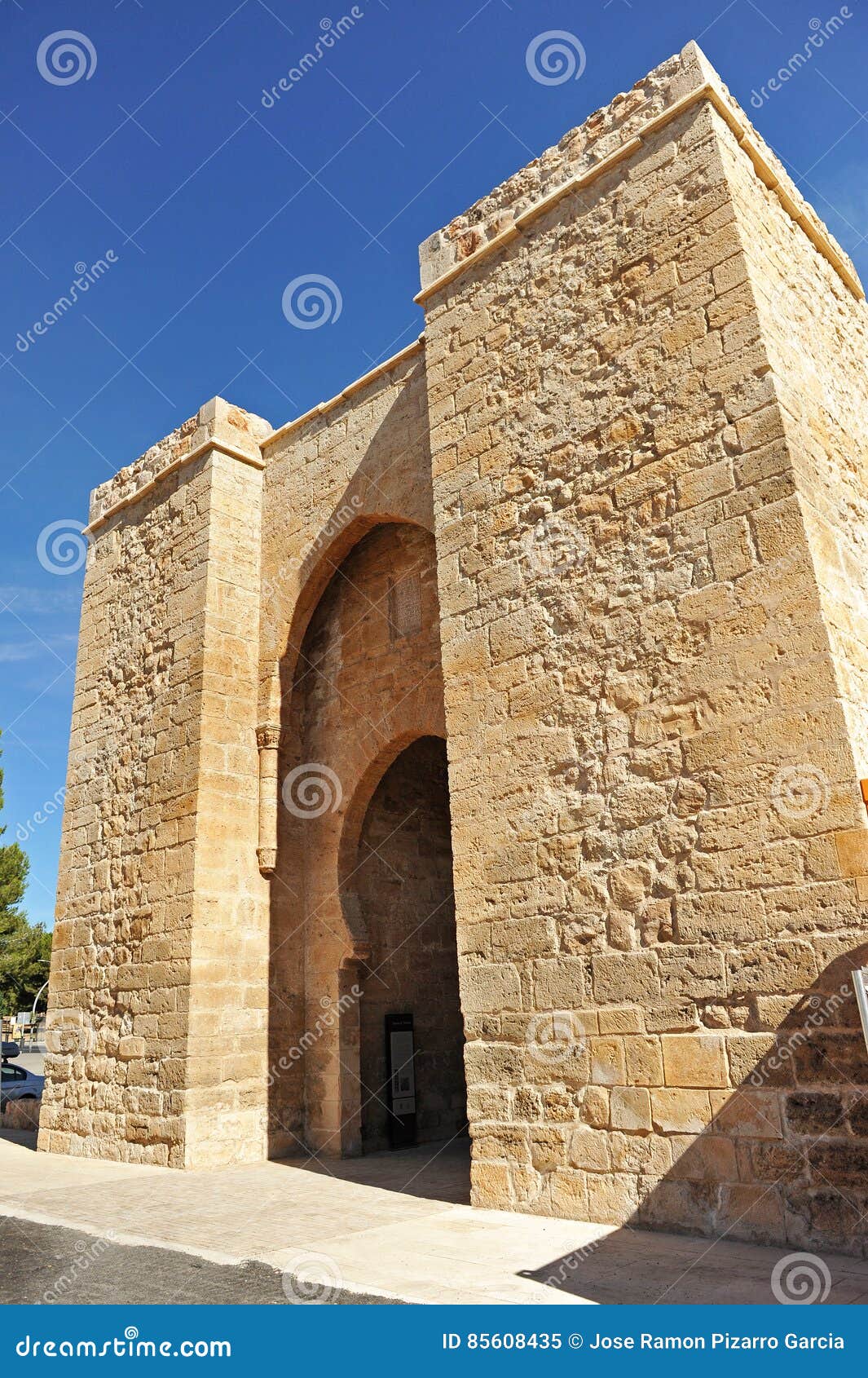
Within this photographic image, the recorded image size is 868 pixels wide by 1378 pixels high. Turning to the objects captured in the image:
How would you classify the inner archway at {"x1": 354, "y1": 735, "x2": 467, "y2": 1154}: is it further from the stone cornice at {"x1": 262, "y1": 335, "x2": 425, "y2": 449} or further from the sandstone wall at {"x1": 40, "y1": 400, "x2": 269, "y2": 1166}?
the stone cornice at {"x1": 262, "y1": 335, "x2": 425, "y2": 449}

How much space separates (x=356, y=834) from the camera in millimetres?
8148

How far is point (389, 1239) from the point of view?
433 centimetres

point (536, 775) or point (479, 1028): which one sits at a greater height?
point (536, 775)

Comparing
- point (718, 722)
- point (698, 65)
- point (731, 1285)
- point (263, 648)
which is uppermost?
point (698, 65)

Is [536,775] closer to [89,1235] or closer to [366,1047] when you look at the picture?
[89,1235]

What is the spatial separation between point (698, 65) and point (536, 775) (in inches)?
155

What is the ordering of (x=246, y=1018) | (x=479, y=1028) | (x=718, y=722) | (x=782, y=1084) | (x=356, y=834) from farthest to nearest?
1. (x=356, y=834)
2. (x=246, y=1018)
3. (x=479, y=1028)
4. (x=718, y=722)
5. (x=782, y=1084)

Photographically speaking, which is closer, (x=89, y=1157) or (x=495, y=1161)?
(x=495, y=1161)

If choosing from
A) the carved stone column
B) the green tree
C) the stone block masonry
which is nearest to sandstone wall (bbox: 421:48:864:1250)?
the stone block masonry

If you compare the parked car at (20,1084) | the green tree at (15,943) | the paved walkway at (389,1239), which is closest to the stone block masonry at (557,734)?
the paved walkway at (389,1239)

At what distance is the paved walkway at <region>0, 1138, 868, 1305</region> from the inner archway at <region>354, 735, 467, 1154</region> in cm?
122

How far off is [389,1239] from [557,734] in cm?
253

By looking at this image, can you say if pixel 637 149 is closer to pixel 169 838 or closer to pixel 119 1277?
pixel 169 838

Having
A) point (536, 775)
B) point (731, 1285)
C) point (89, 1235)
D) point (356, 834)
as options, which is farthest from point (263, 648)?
point (731, 1285)
